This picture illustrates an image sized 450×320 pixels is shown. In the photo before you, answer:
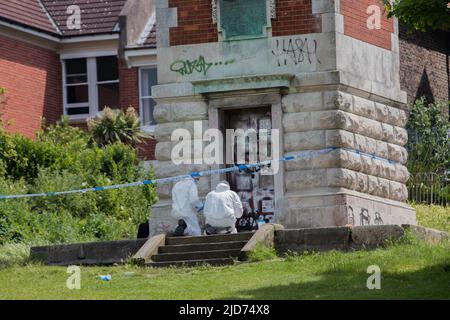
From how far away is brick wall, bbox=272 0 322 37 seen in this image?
27.2 metres

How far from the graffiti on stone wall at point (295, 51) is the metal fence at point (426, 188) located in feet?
26.0

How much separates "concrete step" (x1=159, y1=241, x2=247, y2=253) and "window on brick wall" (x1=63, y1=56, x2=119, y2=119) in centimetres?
1662

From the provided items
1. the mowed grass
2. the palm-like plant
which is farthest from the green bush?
the mowed grass

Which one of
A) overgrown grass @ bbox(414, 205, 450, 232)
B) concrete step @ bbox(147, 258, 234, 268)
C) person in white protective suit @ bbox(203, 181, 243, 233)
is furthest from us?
overgrown grass @ bbox(414, 205, 450, 232)

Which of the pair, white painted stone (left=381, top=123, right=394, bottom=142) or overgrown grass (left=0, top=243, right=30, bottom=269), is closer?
overgrown grass (left=0, top=243, right=30, bottom=269)

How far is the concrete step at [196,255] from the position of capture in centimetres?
2441

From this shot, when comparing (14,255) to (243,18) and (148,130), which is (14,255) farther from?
(148,130)

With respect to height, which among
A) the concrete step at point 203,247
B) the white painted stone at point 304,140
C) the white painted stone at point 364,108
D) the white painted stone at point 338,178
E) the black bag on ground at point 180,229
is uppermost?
the white painted stone at point 364,108

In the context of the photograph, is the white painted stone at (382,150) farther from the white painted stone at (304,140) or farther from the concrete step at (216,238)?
the concrete step at (216,238)

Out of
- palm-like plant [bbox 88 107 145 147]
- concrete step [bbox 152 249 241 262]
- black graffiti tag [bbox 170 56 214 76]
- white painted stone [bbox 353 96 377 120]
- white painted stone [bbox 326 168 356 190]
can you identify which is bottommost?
concrete step [bbox 152 249 241 262]

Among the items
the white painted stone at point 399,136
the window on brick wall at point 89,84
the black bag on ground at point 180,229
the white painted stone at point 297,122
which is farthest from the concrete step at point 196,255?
the window on brick wall at point 89,84

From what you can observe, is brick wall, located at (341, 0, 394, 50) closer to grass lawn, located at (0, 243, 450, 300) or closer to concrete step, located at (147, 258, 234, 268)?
grass lawn, located at (0, 243, 450, 300)

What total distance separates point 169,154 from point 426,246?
264 inches

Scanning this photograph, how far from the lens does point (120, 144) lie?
3569 centimetres
